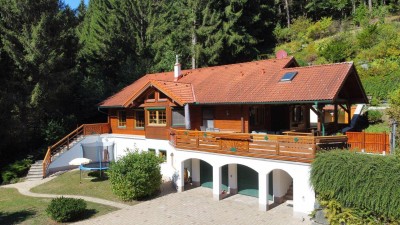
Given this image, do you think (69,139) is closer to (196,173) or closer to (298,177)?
(196,173)

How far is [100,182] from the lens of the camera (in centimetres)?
2228

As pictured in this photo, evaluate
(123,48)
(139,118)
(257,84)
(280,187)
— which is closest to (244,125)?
(257,84)

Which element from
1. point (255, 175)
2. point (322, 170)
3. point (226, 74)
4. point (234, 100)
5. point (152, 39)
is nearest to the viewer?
point (322, 170)

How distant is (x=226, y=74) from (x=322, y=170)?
1234 cm

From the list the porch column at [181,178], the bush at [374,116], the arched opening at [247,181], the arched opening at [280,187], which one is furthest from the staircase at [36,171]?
the bush at [374,116]

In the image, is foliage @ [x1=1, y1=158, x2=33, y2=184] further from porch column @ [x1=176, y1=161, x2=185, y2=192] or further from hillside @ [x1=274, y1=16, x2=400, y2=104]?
hillside @ [x1=274, y1=16, x2=400, y2=104]

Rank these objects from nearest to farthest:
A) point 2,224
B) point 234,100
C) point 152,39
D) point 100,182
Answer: point 2,224, point 234,100, point 100,182, point 152,39

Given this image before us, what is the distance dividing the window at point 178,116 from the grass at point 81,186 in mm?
5888

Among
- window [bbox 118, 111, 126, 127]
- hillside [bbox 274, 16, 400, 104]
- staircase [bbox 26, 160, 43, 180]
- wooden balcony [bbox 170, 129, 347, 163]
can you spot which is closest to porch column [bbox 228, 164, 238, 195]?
wooden balcony [bbox 170, 129, 347, 163]

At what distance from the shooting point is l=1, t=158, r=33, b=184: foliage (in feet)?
80.6

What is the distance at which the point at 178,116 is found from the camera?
2241cm

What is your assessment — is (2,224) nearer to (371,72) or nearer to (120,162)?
(120,162)

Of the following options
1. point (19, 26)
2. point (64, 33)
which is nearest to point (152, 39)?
point (64, 33)

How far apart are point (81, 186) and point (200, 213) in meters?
9.20
